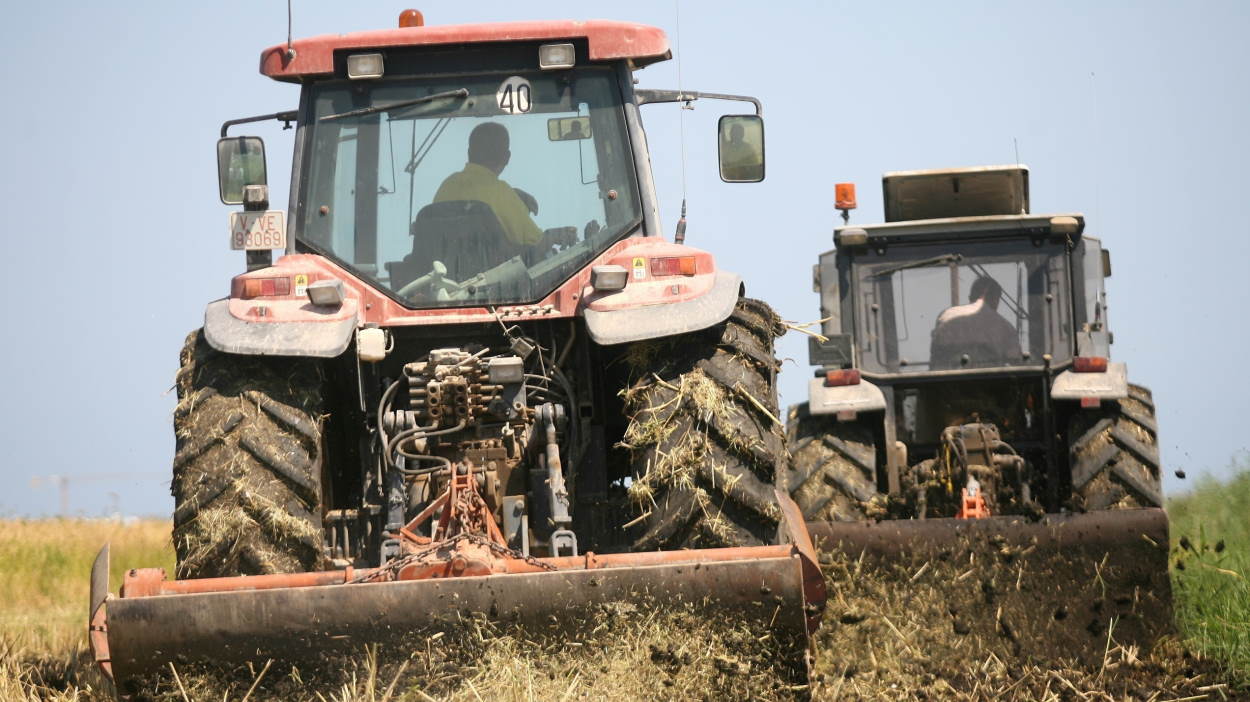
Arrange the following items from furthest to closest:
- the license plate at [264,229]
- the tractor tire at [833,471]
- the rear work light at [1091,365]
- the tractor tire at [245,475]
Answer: the rear work light at [1091,365], the tractor tire at [833,471], the license plate at [264,229], the tractor tire at [245,475]

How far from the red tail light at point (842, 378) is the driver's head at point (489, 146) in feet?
11.3

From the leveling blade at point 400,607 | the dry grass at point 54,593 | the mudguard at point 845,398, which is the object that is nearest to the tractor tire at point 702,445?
the leveling blade at point 400,607

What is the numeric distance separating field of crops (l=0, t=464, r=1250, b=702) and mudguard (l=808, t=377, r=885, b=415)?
1.72 meters

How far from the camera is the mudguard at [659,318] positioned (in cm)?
578

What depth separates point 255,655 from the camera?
519cm

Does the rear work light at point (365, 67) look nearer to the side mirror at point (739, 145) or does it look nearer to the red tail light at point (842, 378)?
the side mirror at point (739, 145)

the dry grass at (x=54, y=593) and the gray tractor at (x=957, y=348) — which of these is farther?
the gray tractor at (x=957, y=348)

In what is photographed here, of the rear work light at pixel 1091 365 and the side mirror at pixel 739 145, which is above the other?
the side mirror at pixel 739 145

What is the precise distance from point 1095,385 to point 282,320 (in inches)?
191

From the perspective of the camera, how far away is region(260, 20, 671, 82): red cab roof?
6.51 metres

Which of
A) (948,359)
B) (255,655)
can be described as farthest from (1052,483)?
(255,655)

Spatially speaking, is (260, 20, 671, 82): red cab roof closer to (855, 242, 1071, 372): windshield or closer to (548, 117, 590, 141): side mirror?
(548, 117, 590, 141): side mirror

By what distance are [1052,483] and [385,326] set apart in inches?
186

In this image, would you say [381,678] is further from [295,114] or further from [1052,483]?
[1052,483]
